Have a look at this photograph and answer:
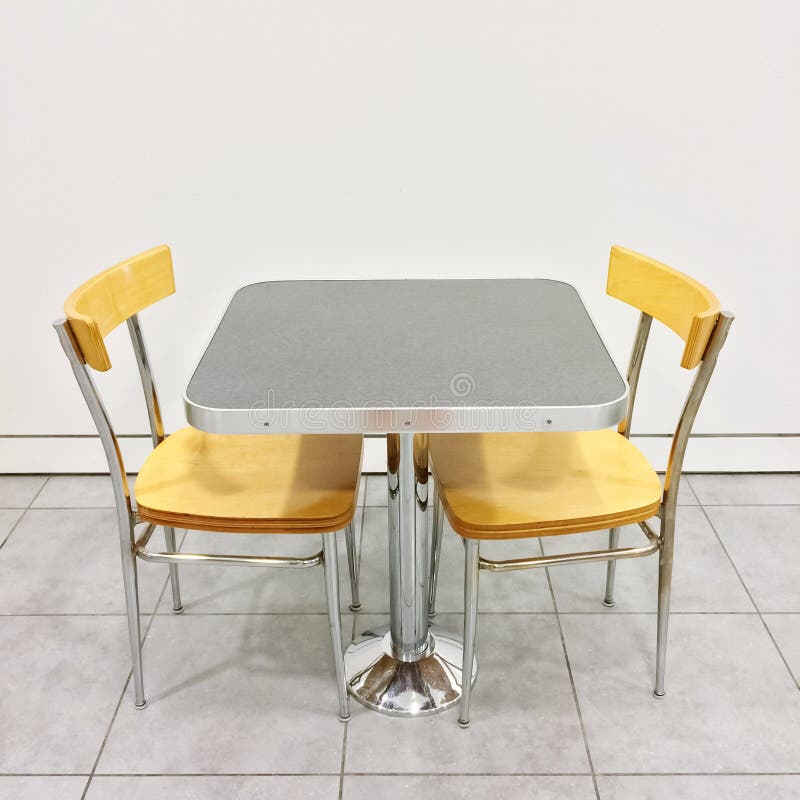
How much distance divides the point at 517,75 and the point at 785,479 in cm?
150

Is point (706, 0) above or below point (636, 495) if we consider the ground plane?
above

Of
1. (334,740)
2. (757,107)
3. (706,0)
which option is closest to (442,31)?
(706,0)

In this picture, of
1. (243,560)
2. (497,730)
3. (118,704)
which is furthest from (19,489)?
(497,730)

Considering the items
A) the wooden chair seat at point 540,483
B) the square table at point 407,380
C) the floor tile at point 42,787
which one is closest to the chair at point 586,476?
the wooden chair seat at point 540,483

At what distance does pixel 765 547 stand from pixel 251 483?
4.81 feet

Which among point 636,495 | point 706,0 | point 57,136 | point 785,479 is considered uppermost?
point 706,0

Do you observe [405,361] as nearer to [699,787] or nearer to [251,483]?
[251,483]

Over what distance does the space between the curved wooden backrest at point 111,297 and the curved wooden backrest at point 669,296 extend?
0.99 metres

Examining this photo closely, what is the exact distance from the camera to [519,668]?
70.9 inches

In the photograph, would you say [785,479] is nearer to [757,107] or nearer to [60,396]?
[757,107]

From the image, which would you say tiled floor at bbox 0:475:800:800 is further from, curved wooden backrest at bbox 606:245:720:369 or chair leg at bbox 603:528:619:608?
curved wooden backrest at bbox 606:245:720:369

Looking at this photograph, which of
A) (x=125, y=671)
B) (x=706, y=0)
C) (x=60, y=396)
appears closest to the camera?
(x=125, y=671)

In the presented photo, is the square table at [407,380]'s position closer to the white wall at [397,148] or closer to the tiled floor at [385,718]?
the tiled floor at [385,718]

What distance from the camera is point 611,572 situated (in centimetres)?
195
